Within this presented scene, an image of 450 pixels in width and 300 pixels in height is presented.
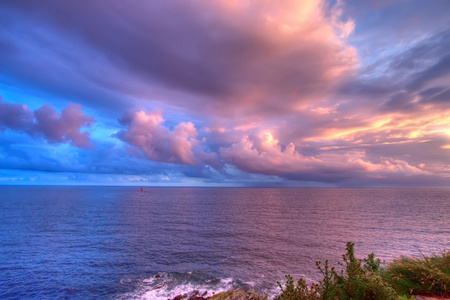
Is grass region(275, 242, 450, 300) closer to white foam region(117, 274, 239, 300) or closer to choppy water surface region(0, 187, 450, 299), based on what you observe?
choppy water surface region(0, 187, 450, 299)

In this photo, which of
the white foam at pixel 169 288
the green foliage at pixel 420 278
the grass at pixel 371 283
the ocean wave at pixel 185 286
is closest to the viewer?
the grass at pixel 371 283

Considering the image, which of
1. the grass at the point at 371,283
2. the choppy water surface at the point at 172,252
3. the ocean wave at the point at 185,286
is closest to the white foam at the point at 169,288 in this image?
the ocean wave at the point at 185,286

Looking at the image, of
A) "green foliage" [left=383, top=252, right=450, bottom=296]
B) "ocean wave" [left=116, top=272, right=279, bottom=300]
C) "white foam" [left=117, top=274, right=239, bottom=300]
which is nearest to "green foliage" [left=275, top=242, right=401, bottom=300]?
"green foliage" [left=383, top=252, right=450, bottom=296]

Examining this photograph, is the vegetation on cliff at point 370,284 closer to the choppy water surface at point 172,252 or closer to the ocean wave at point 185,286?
the ocean wave at point 185,286

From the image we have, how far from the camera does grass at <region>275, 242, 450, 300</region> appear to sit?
9.96 metres

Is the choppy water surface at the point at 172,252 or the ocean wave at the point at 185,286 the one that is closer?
the ocean wave at the point at 185,286

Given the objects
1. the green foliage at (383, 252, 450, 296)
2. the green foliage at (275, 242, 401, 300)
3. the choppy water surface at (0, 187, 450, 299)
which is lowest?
the choppy water surface at (0, 187, 450, 299)

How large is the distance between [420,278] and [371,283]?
7238 millimetres

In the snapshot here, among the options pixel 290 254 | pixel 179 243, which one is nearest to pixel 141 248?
pixel 179 243

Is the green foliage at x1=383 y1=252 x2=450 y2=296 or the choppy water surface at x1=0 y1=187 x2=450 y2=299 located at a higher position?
the green foliage at x1=383 y1=252 x2=450 y2=296

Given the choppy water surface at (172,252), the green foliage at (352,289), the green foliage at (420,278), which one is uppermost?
the green foliage at (352,289)

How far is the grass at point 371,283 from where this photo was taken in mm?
9961

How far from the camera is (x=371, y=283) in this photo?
9852 mm

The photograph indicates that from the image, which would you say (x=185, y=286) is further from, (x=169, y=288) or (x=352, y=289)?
(x=352, y=289)
